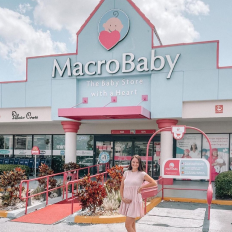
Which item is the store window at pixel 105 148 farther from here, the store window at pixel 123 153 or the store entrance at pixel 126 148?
the store window at pixel 123 153

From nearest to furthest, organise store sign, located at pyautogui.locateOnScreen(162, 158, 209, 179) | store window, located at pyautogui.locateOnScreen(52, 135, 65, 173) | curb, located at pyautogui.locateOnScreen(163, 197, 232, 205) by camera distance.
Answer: store sign, located at pyautogui.locateOnScreen(162, 158, 209, 179) < curb, located at pyautogui.locateOnScreen(163, 197, 232, 205) < store window, located at pyautogui.locateOnScreen(52, 135, 65, 173)

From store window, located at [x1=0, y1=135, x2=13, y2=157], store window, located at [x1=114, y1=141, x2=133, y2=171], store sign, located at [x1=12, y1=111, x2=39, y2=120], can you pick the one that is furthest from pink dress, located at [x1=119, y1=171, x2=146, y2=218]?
store window, located at [x1=0, y1=135, x2=13, y2=157]

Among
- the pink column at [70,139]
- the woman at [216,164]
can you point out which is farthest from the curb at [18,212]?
the woman at [216,164]

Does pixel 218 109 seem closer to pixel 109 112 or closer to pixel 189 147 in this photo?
pixel 189 147

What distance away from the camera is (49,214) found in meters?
9.15

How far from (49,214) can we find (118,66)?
326 inches

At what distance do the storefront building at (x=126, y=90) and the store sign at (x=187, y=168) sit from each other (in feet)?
11.4

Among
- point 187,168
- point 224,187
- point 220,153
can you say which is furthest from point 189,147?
point 187,168

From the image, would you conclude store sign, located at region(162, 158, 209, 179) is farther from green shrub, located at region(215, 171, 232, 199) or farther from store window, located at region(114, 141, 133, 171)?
store window, located at region(114, 141, 133, 171)

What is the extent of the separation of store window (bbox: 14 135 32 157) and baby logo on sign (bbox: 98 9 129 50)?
28.2 feet

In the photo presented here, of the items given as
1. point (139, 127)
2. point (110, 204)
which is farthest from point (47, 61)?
point (110, 204)

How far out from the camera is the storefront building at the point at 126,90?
45.7 ft

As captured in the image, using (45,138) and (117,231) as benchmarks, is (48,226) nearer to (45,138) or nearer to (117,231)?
(117,231)

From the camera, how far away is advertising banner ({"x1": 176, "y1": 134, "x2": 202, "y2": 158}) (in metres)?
16.9
